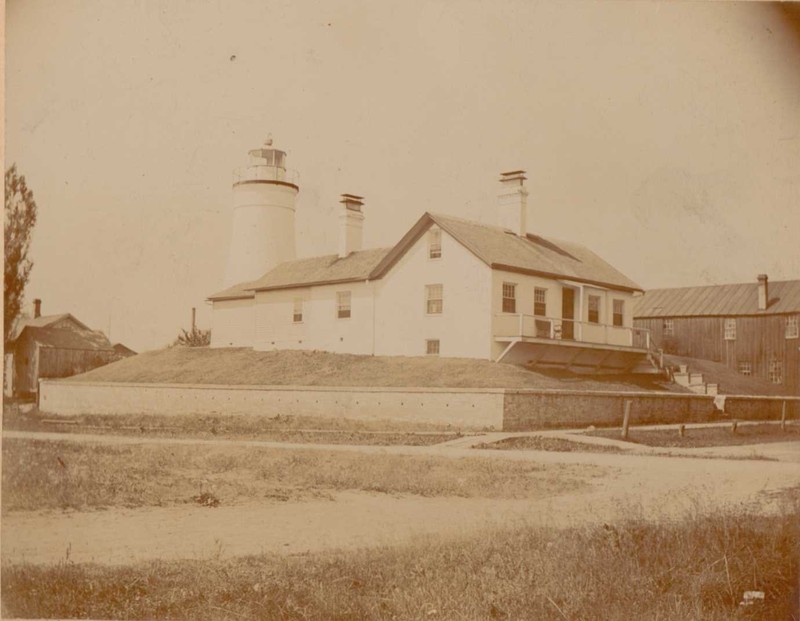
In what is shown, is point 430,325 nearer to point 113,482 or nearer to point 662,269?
point 662,269

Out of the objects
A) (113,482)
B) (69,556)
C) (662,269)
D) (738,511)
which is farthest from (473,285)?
(69,556)

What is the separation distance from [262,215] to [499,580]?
335 centimetres

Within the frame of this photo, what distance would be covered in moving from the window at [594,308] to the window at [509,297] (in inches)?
24.7

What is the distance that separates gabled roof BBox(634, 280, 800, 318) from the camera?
6152mm

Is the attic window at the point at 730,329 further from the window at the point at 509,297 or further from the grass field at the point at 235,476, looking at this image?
the grass field at the point at 235,476

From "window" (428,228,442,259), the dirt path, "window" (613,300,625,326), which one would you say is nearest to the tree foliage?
the dirt path

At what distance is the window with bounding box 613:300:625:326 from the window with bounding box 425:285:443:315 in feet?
4.59

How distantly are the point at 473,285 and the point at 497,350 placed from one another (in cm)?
60

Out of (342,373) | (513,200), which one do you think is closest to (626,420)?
(513,200)

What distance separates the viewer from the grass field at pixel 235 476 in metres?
5.79

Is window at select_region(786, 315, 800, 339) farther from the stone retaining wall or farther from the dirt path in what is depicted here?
the stone retaining wall

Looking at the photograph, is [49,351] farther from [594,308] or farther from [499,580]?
[594,308]

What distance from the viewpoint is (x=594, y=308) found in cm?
666

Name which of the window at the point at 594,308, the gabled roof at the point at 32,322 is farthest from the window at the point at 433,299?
the gabled roof at the point at 32,322
